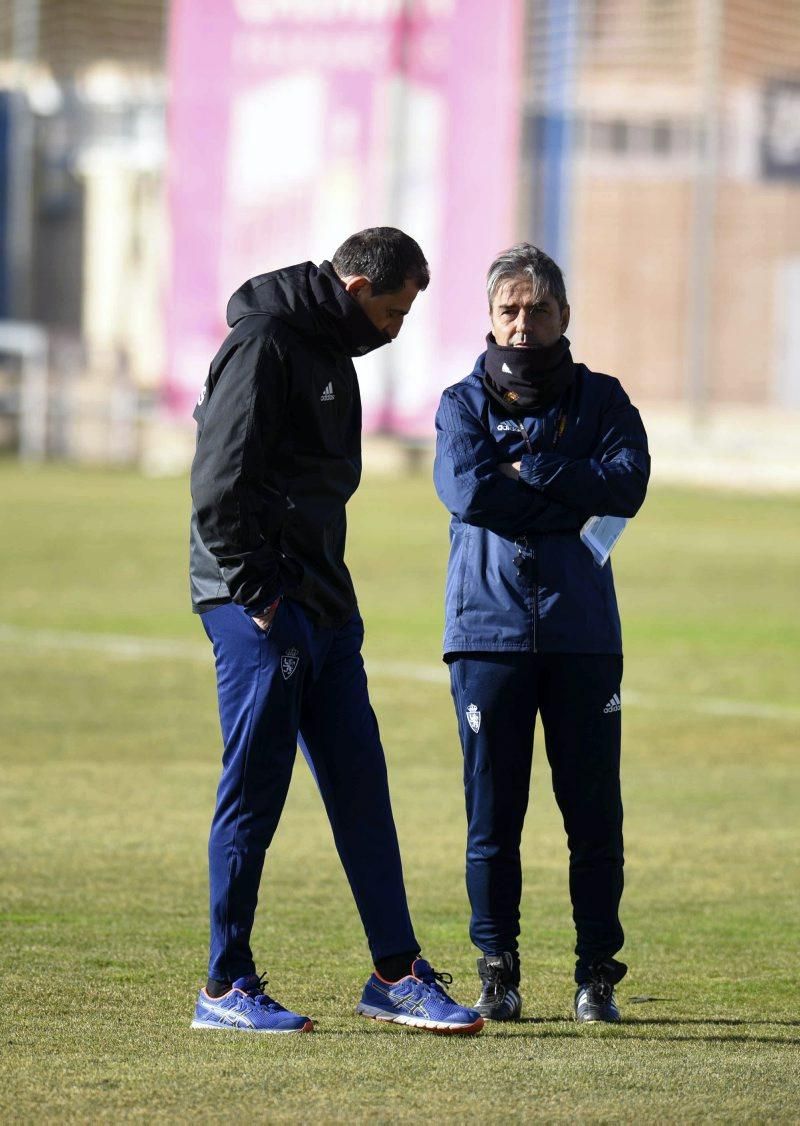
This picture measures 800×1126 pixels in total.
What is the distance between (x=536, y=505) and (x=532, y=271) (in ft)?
1.84

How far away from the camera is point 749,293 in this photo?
150 feet

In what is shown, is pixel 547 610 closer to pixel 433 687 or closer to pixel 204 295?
pixel 433 687

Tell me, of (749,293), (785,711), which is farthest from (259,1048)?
(749,293)

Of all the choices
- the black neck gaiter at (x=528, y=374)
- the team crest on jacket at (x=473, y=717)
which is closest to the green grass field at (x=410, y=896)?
the team crest on jacket at (x=473, y=717)

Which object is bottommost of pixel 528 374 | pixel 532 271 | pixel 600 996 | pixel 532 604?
pixel 600 996

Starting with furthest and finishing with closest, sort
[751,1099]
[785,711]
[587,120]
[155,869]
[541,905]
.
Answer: [587,120] < [785,711] < [155,869] < [541,905] < [751,1099]

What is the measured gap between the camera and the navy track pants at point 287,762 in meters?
4.97

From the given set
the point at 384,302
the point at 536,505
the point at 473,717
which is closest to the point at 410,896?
the point at 473,717

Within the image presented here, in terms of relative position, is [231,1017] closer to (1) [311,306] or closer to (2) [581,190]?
(1) [311,306]

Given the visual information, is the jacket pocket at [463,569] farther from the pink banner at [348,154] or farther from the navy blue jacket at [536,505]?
the pink banner at [348,154]

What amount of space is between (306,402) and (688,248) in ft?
146

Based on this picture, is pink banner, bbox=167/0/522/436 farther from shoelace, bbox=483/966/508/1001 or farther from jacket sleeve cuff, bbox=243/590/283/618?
jacket sleeve cuff, bbox=243/590/283/618

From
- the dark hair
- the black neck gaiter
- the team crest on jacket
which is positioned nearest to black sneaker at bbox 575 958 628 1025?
the team crest on jacket

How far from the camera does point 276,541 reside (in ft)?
16.3
